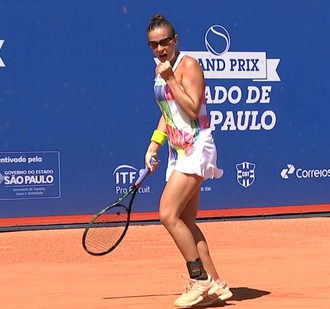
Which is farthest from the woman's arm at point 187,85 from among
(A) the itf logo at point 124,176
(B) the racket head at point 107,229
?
(A) the itf logo at point 124,176

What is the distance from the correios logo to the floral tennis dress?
→ 5.51m

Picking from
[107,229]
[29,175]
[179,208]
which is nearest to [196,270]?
[179,208]

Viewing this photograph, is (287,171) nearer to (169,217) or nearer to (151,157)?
(151,157)

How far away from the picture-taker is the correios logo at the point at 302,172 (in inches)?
433

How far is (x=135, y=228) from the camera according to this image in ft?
33.7

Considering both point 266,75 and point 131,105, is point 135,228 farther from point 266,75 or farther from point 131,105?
point 266,75

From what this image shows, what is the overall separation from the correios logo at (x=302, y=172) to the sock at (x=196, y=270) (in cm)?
559

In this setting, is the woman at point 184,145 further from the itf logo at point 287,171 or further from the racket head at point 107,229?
the itf logo at point 287,171

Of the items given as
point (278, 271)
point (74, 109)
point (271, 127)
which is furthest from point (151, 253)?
point (271, 127)

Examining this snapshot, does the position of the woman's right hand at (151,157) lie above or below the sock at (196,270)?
above

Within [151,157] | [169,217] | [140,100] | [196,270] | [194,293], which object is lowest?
[194,293]

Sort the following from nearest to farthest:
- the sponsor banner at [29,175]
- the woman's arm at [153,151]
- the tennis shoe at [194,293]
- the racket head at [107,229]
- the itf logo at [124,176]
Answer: the tennis shoe at [194,293] → the woman's arm at [153,151] → the racket head at [107,229] → the sponsor banner at [29,175] → the itf logo at [124,176]

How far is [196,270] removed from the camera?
5.50 meters

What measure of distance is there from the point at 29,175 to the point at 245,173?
7.97ft
